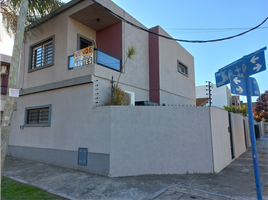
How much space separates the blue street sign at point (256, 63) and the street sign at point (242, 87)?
0.17 metres

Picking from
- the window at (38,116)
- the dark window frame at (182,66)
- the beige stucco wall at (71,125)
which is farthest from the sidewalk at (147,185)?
the dark window frame at (182,66)

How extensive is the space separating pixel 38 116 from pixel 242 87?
8.83m

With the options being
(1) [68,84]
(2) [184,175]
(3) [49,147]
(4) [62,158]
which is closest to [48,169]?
(4) [62,158]

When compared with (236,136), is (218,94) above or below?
above

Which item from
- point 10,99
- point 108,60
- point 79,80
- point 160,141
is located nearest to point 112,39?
point 108,60

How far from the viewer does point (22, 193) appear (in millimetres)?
4746

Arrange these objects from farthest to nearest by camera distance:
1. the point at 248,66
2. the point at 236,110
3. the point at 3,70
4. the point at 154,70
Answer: the point at 236,110
the point at 3,70
the point at 154,70
the point at 248,66

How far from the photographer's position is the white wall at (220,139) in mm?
6691

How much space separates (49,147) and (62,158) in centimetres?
102

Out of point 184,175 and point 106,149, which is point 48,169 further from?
point 184,175

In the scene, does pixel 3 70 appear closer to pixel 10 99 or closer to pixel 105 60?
pixel 105 60

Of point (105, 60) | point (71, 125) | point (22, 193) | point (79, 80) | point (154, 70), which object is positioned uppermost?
point (154, 70)

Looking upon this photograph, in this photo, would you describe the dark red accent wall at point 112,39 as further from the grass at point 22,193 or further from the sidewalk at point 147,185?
the grass at point 22,193

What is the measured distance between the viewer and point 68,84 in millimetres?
7949
